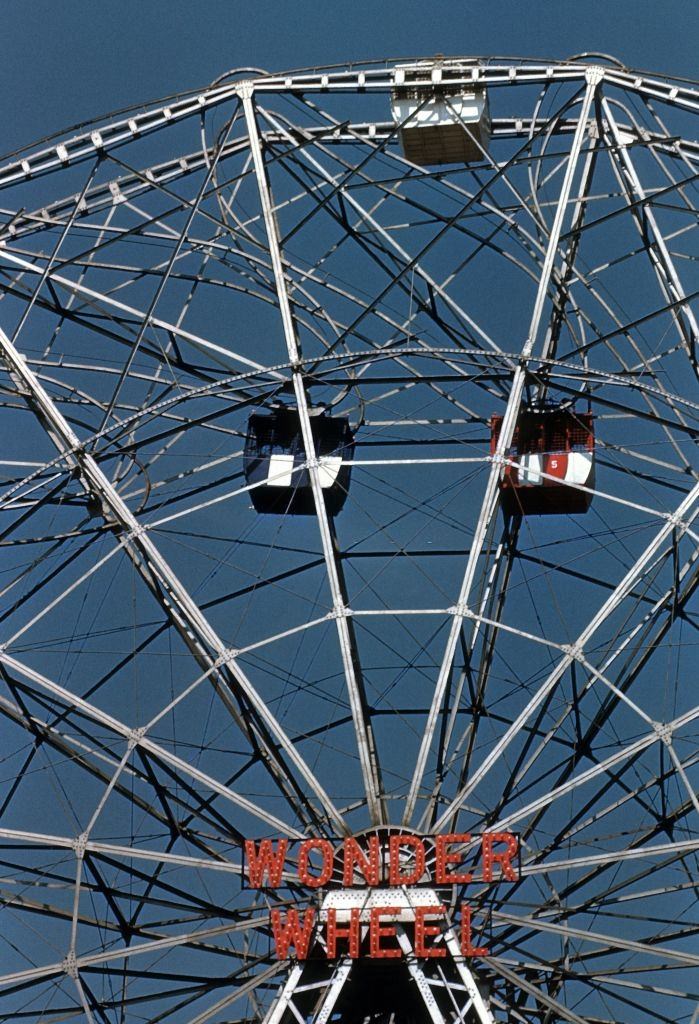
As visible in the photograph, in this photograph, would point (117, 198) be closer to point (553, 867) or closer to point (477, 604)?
point (477, 604)

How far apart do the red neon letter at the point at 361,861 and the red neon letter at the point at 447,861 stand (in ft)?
5.38

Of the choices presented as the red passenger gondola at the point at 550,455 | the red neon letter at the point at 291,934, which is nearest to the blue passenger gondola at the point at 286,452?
the red passenger gondola at the point at 550,455

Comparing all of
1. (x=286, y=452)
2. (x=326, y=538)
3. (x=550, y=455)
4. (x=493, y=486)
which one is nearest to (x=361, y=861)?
(x=326, y=538)

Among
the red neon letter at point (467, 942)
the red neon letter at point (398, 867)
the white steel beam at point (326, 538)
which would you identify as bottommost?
the red neon letter at point (467, 942)

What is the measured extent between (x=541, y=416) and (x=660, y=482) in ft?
16.4

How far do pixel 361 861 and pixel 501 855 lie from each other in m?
3.73

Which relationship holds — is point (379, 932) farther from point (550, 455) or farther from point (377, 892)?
point (550, 455)

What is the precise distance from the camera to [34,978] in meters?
55.6

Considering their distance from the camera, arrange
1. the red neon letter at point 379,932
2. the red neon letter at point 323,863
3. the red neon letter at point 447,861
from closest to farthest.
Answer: the red neon letter at point 379,932 < the red neon letter at point 447,861 < the red neon letter at point 323,863

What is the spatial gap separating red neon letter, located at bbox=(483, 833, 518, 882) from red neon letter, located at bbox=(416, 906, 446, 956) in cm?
157

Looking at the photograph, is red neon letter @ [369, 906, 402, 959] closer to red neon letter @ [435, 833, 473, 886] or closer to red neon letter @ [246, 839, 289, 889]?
red neon letter @ [435, 833, 473, 886]

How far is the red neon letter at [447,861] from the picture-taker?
54656 mm

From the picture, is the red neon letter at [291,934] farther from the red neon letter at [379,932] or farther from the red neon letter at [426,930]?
the red neon letter at [426,930]

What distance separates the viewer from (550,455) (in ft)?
216
